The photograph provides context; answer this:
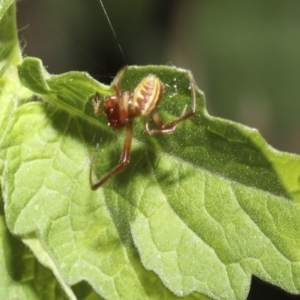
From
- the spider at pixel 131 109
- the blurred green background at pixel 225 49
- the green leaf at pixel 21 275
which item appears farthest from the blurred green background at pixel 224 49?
the spider at pixel 131 109

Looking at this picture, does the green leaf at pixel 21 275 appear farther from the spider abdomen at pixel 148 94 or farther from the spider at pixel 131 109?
the spider abdomen at pixel 148 94

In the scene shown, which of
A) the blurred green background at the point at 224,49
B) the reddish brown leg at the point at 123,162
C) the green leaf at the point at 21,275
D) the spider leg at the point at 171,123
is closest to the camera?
the spider leg at the point at 171,123

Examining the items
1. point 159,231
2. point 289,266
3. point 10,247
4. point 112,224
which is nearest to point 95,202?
point 112,224

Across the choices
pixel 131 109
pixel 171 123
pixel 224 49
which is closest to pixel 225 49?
pixel 224 49

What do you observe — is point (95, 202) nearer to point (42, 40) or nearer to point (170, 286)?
point (170, 286)

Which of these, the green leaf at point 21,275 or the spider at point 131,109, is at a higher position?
the spider at point 131,109

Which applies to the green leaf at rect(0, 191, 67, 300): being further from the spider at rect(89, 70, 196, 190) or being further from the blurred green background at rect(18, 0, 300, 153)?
the blurred green background at rect(18, 0, 300, 153)

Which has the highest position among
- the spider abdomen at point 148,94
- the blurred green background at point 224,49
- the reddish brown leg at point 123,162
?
the spider abdomen at point 148,94

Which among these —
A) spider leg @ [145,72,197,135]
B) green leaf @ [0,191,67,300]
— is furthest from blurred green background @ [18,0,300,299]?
spider leg @ [145,72,197,135]
